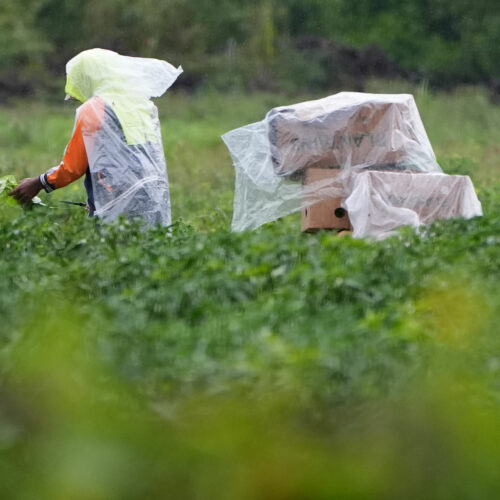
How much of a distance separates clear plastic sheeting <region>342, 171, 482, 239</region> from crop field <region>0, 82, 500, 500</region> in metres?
0.83

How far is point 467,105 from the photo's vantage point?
2709cm

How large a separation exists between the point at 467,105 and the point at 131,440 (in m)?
25.4

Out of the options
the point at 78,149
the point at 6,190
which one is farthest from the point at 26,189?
the point at 78,149

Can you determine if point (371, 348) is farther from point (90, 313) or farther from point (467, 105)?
point (467, 105)

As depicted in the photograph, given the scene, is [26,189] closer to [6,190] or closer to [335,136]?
[6,190]

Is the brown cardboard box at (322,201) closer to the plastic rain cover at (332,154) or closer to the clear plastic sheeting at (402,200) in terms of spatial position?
the plastic rain cover at (332,154)

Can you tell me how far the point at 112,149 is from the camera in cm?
787

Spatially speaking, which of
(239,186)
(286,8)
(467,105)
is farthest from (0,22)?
(239,186)

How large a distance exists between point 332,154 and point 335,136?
0.13 meters

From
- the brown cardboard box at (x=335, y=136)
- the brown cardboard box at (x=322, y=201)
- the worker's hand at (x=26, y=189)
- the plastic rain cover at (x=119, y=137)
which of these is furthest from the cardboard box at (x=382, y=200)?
the worker's hand at (x=26, y=189)

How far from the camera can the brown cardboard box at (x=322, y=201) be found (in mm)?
8305

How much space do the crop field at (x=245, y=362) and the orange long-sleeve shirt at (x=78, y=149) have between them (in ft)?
0.82

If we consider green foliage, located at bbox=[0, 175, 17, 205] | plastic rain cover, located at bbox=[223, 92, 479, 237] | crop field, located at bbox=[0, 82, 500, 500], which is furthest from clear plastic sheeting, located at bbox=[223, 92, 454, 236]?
green foliage, located at bbox=[0, 175, 17, 205]

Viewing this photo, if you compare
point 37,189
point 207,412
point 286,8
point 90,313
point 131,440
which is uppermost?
point 131,440
